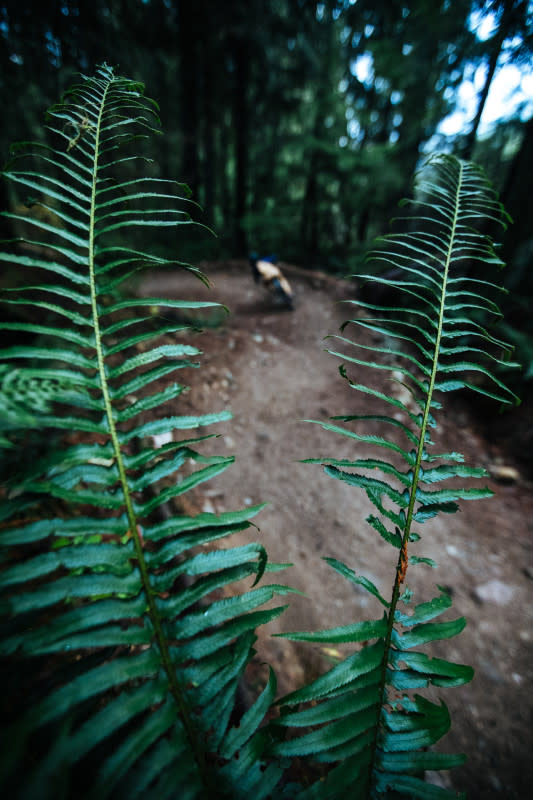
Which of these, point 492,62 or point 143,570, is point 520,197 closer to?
point 492,62

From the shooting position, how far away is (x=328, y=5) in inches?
233

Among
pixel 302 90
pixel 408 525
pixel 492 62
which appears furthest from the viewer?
Answer: pixel 302 90

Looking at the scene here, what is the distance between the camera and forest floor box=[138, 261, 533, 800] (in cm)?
175

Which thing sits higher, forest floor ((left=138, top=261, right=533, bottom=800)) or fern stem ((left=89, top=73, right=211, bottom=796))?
fern stem ((left=89, top=73, right=211, bottom=796))

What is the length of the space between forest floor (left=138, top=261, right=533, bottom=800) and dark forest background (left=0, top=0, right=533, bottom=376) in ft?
6.05

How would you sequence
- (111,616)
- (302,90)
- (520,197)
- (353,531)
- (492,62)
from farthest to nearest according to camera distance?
(302,90) → (492,62) → (520,197) → (353,531) → (111,616)

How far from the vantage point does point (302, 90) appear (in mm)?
7121

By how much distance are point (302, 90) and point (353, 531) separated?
8851 mm

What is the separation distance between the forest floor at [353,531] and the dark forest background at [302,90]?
184 cm

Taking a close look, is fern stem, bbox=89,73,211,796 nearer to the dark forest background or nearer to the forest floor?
the forest floor

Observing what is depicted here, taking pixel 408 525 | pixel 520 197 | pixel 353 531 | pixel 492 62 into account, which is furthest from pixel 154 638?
pixel 492 62

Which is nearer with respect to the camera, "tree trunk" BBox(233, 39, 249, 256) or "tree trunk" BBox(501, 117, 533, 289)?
"tree trunk" BBox(501, 117, 533, 289)

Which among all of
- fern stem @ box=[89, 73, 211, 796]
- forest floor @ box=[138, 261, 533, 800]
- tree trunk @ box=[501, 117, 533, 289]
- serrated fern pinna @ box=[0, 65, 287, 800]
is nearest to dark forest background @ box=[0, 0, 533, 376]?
tree trunk @ box=[501, 117, 533, 289]

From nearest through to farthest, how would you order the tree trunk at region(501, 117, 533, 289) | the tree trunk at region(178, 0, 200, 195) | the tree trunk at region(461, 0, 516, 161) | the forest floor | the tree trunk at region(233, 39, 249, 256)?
the forest floor → the tree trunk at region(461, 0, 516, 161) → the tree trunk at region(501, 117, 533, 289) → the tree trunk at region(178, 0, 200, 195) → the tree trunk at region(233, 39, 249, 256)
